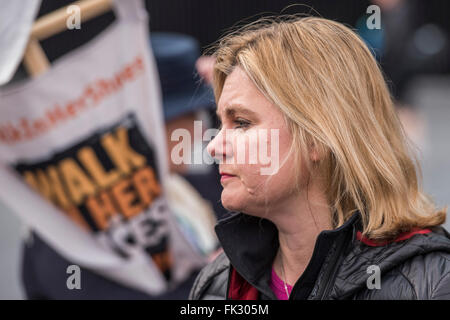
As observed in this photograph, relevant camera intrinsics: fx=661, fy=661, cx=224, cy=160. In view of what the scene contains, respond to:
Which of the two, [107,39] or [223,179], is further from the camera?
[107,39]

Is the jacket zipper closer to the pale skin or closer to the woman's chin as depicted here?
the pale skin

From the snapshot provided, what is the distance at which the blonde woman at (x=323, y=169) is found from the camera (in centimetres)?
170

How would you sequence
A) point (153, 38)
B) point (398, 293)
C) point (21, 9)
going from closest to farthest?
point (398, 293)
point (21, 9)
point (153, 38)

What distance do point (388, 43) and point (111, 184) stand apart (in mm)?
8354

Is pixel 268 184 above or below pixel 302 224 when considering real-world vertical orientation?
above

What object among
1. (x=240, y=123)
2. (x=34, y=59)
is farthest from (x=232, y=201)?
(x=34, y=59)

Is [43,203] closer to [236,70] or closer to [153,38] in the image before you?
[236,70]

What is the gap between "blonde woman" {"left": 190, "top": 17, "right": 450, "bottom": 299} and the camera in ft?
5.59

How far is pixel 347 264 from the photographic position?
1702 mm

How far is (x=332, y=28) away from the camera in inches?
73.1

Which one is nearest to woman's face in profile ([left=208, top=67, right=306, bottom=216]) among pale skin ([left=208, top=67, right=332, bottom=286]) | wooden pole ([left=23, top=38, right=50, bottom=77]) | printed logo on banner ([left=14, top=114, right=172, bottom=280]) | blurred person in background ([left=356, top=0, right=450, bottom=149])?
pale skin ([left=208, top=67, right=332, bottom=286])

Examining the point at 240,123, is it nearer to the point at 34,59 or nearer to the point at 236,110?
the point at 236,110

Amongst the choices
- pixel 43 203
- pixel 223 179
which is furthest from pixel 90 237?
pixel 223 179

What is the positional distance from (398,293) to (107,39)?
1.67 meters
